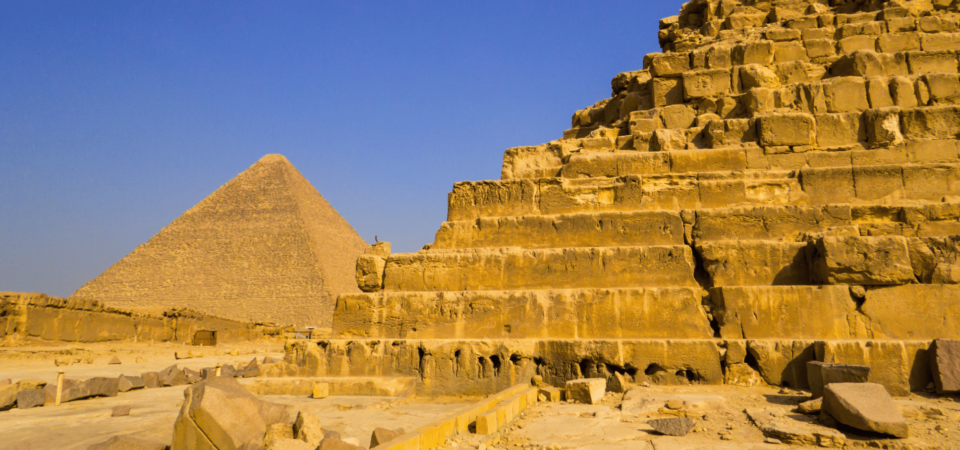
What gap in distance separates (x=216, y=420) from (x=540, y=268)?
11.5 ft

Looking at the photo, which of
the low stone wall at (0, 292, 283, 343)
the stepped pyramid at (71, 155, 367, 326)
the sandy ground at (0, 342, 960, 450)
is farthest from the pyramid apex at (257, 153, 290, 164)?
the sandy ground at (0, 342, 960, 450)

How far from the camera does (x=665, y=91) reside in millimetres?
8508

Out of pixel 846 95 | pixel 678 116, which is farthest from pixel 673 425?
pixel 846 95

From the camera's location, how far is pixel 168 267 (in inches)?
3105

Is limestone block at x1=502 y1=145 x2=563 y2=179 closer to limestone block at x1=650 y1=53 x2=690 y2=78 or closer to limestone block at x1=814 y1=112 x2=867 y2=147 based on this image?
limestone block at x1=650 y1=53 x2=690 y2=78

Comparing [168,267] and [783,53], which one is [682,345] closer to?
[783,53]

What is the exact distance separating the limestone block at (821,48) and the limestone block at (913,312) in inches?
175

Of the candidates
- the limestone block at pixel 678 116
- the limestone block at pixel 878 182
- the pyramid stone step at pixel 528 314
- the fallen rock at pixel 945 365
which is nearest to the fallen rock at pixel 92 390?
the pyramid stone step at pixel 528 314

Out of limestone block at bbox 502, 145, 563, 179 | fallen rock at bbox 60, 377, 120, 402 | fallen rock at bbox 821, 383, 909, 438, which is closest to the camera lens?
fallen rock at bbox 821, 383, 909, 438

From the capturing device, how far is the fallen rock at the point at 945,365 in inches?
170

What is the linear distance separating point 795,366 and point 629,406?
5.29 ft

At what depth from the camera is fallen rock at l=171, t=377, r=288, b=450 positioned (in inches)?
140

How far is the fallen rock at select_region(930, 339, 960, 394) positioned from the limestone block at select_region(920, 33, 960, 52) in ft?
17.7

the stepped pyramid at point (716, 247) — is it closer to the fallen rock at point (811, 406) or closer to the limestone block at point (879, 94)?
the limestone block at point (879, 94)
